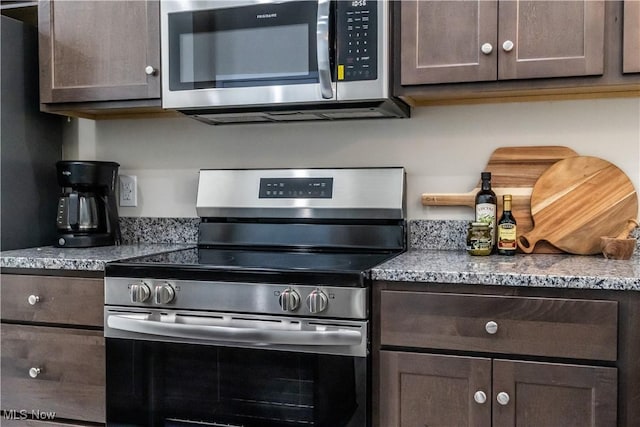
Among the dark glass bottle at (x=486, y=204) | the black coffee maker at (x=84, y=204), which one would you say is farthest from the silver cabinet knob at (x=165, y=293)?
the dark glass bottle at (x=486, y=204)

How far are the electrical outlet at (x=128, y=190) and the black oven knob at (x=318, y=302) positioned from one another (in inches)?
44.3

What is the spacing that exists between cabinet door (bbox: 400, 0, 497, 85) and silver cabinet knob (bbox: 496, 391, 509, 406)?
85 centimetres

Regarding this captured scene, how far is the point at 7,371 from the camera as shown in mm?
1816

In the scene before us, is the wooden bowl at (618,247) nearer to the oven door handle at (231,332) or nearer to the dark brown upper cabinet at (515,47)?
the dark brown upper cabinet at (515,47)

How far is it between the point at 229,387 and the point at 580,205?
1.18 m

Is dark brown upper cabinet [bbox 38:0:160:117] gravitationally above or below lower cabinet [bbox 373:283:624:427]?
above

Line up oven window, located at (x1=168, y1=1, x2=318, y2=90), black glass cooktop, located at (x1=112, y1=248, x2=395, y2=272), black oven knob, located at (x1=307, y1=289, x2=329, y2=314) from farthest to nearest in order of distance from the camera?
oven window, located at (x1=168, y1=1, x2=318, y2=90) → black glass cooktop, located at (x1=112, y1=248, x2=395, y2=272) → black oven knob, located at (x1=307, y1=289, x2=329, y2=314)

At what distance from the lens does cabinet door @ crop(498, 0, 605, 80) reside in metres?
1.59

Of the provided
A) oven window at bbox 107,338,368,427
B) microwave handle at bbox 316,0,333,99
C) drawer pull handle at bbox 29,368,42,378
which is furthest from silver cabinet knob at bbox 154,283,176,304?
microwave handle at bbox 316,0,333,99

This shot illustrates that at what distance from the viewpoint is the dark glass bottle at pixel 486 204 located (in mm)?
1856

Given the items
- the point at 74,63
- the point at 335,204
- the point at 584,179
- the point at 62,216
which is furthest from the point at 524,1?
the point at 62,216

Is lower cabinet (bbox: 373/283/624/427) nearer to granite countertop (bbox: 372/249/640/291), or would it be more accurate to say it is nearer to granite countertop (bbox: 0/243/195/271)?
granite countertop (bbox: 372/249/640/291)

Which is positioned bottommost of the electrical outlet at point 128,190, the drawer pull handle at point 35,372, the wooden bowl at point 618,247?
the drawer pull handle at point 35,372
